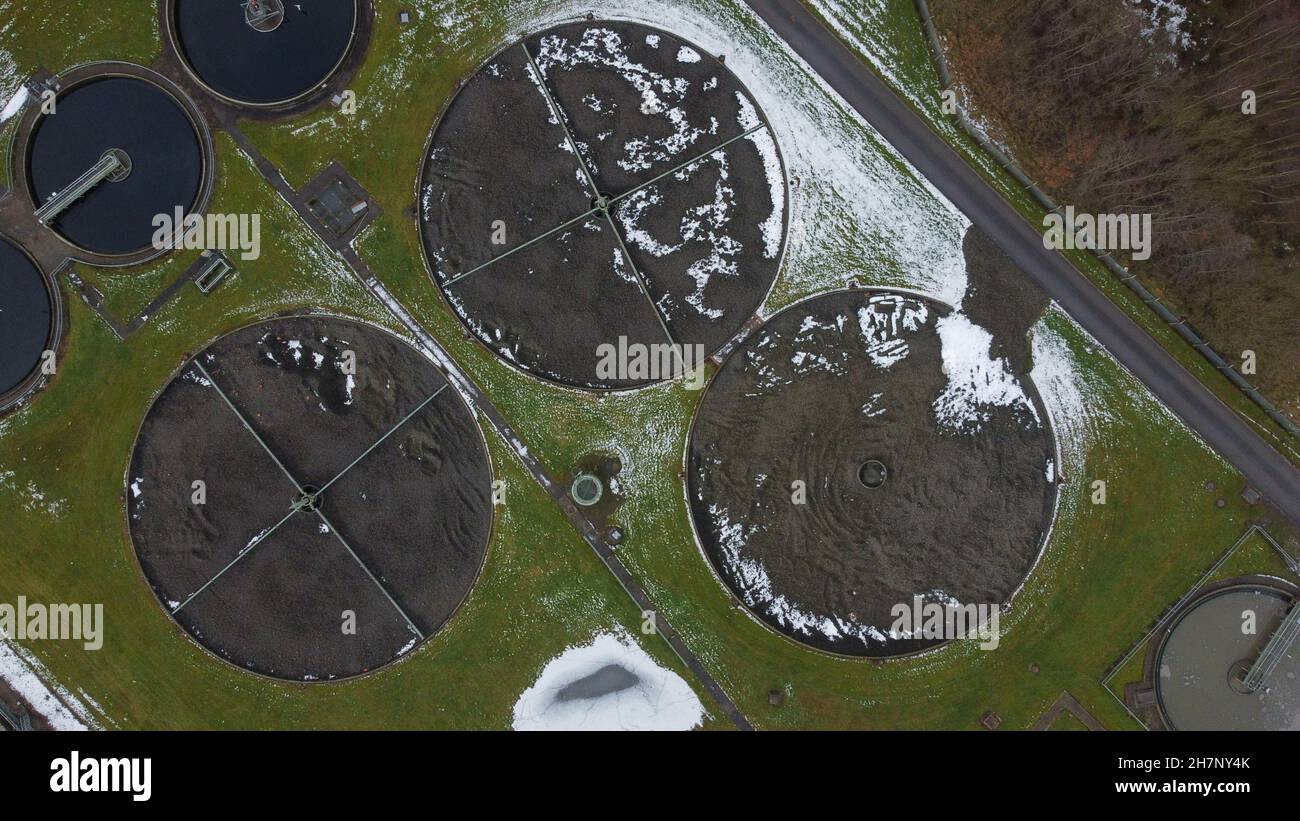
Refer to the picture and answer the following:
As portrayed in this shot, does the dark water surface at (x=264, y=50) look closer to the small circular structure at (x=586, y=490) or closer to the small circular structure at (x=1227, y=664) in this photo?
the small circular structure at (x=586, y=490)

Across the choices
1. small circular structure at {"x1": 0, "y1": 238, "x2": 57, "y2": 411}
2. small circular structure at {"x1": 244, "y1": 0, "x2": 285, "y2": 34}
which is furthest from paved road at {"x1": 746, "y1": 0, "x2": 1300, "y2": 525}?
small circular structure at {"x1": 0, "y1": 238, "x2": 57, "y2": 411}

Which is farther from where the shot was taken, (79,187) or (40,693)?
(40,693)

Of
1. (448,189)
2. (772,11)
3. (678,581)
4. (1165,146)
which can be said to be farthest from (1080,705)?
(448,189)

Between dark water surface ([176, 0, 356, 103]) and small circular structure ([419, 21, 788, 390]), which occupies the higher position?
dark water surface ([176, 0, 356, 103])

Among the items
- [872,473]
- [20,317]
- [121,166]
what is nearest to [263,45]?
[121,166]

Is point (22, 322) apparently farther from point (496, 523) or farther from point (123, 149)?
point (496, 523)

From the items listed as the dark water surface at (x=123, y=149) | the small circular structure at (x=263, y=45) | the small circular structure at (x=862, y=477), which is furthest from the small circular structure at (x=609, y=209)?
the dark water surface at (x=123, y=149)

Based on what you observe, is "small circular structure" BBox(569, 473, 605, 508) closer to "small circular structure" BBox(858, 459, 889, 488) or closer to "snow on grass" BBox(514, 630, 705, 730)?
"snow on grass" BBox(514, 630, 705, 730)
